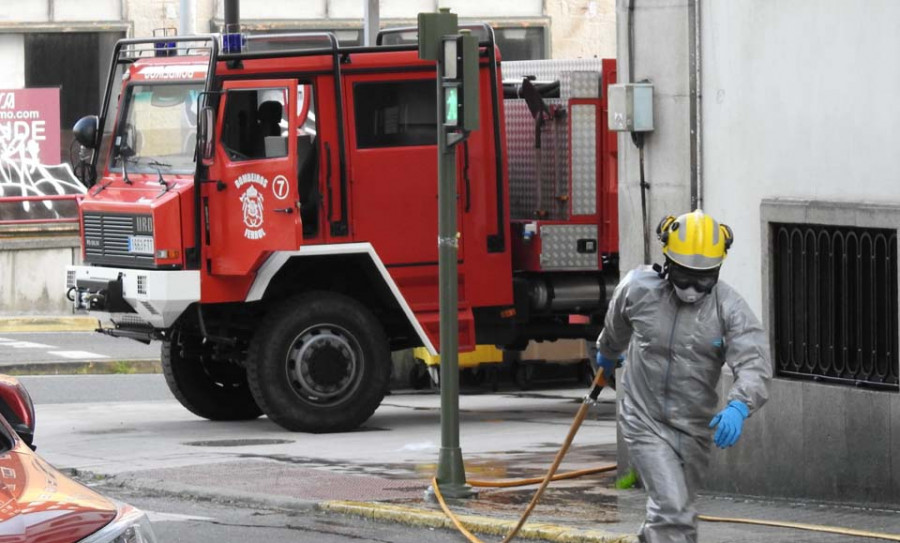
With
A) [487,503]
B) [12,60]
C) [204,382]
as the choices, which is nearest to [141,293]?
[204,382]

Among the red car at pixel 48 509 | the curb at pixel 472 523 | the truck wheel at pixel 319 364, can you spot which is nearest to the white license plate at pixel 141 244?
the truck wheel at pixel 319 364

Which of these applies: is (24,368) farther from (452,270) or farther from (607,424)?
(452,270)

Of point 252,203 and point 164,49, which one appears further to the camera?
point 164,49

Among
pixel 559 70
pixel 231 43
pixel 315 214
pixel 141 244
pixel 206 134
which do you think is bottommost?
pixel 141 244

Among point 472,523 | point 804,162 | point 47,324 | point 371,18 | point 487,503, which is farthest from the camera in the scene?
point 47,324

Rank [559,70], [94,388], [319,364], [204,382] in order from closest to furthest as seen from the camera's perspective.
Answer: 1. [319,364]
2. [204,382]
3. [559,70]
4. [94,388]

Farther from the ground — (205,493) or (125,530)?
(125,530)

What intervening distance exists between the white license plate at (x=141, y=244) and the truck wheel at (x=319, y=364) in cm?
115

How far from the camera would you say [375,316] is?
1645 centimetres

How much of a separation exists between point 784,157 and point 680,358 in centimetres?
347

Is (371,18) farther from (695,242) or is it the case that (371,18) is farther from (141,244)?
(695,242)

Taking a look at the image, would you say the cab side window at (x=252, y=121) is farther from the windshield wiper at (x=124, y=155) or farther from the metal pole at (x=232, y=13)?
the metal pole at (x=232, y=13)

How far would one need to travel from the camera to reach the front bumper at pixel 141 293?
1550 cm

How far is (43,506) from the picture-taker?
19.0 feet
